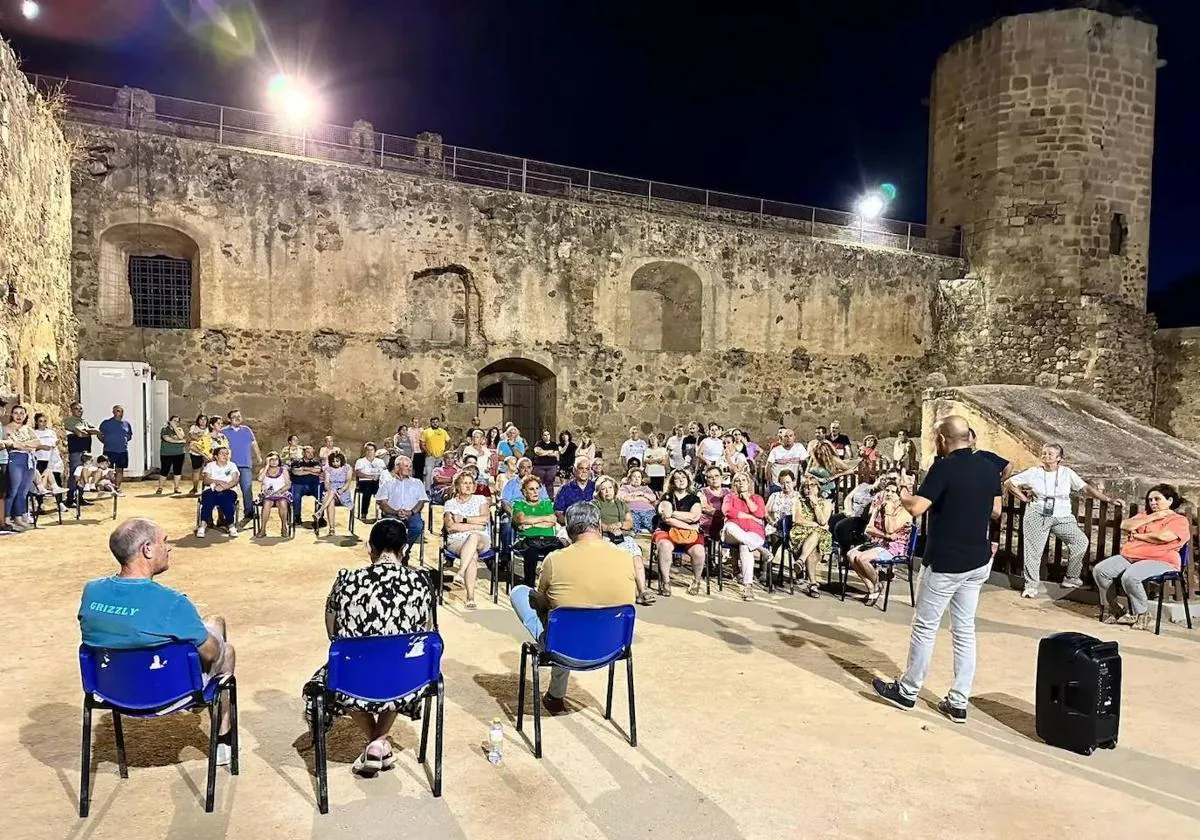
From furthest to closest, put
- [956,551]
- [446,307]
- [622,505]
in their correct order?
[446,307] < [622,505] < [956,551]

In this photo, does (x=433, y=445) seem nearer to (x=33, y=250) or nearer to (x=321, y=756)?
(x=33, y=250)

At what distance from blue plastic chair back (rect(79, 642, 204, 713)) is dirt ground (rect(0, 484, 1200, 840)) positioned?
50 centimetres

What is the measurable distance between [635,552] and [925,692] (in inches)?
99.0

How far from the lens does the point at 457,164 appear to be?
16.2 m

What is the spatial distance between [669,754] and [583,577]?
0.97 metres

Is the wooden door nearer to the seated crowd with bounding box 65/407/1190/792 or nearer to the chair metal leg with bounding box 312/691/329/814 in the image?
the seated crowd with bounding box 65/407/1190/792

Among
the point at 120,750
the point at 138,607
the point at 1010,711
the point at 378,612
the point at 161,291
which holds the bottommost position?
the point at 1010,711

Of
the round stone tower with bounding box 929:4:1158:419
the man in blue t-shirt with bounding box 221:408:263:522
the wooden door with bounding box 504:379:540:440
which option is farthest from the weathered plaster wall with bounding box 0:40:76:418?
the round stone tower with bounding box 929:4:1158:419

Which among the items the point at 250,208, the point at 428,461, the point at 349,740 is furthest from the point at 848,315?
the point at 349,740

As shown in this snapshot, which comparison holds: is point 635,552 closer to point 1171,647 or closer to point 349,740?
point 349,740

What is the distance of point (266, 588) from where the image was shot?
6809 mm

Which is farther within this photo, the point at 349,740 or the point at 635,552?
the point at 635,552

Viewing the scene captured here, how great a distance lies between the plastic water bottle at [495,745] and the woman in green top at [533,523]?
8.99ft

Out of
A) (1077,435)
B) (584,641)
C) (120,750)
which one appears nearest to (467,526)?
(584,641)
